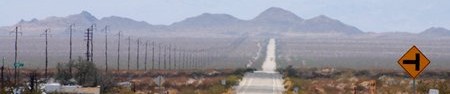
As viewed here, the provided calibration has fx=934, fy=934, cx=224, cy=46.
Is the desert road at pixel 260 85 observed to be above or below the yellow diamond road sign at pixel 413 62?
below

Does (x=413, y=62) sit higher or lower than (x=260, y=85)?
higher

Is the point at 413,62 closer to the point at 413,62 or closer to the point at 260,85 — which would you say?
the point at 413,62

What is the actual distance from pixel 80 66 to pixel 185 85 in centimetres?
1157

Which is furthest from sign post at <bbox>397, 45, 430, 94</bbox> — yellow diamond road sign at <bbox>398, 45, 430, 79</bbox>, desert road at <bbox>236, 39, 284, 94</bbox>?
desert road at <bbox>236, 39, 284, 94</bbox>

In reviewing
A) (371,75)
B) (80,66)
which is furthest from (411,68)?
(371,75)

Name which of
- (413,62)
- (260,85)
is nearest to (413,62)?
(413,62)

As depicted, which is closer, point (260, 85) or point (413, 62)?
point (413, 62)

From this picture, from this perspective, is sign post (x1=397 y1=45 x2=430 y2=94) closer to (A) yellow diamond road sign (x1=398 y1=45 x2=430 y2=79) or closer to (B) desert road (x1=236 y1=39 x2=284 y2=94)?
(A) yellow diamond road sign (x1=398 y1=45 x2=430 y2=79)

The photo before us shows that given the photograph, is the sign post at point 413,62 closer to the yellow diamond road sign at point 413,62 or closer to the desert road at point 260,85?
the yellow diamond road sign at point 413,62

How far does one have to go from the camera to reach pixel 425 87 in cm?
3259

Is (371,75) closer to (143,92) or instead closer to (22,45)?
(143,92)

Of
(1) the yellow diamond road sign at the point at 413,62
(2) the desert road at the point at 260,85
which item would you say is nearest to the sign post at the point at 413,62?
(1) the yellow diamond road sign at the point at 413,62

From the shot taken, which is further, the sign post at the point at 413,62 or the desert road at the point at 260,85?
the desert road at the point at 260,85

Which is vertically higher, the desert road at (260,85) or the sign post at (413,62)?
the sign post at (413,62)
